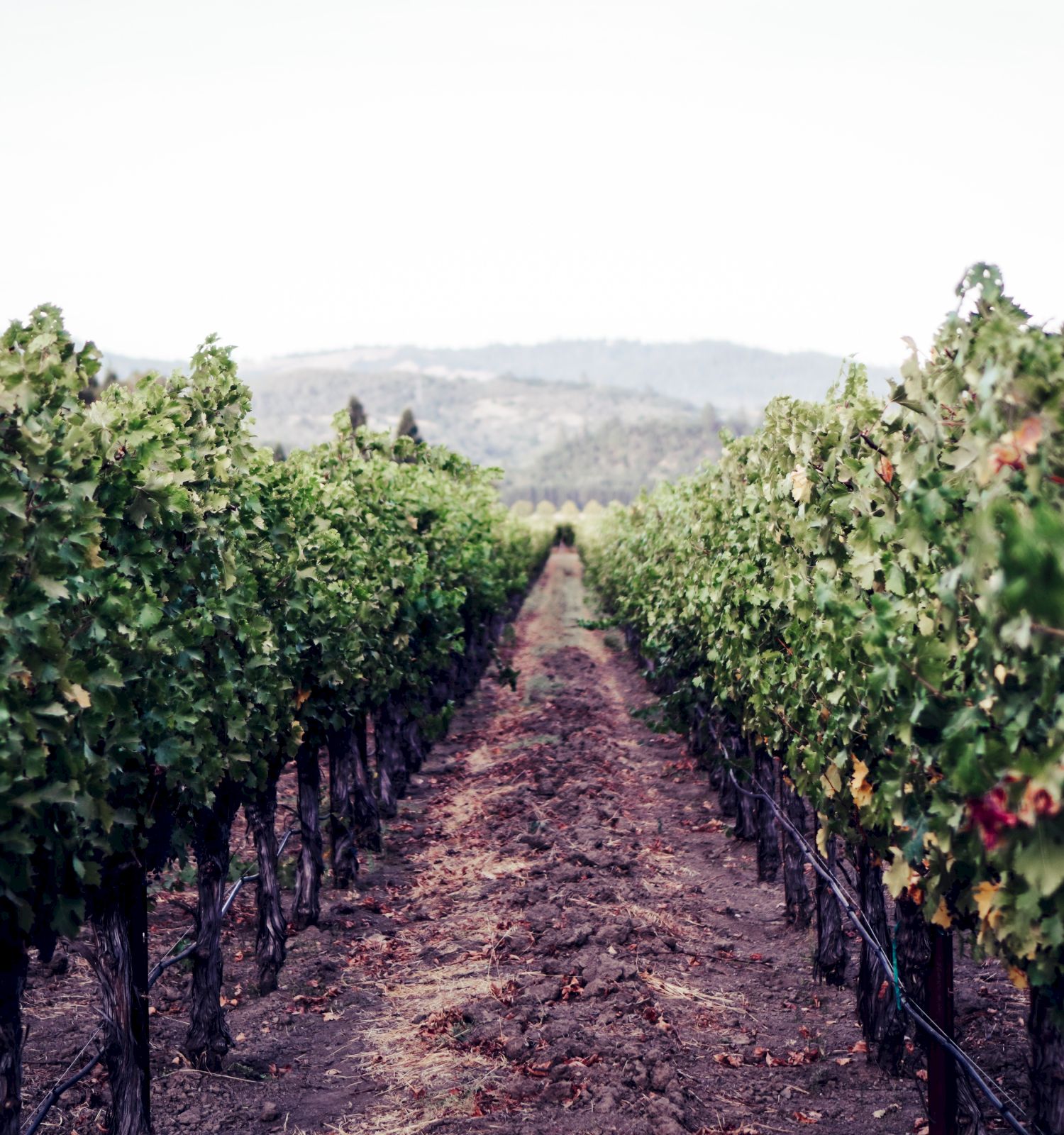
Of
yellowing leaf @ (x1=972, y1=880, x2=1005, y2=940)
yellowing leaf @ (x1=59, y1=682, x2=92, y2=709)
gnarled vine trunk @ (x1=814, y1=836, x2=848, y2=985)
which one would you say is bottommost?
gnarled vine trunk @ (x1=814, y1=836, x2=848, y2=985)

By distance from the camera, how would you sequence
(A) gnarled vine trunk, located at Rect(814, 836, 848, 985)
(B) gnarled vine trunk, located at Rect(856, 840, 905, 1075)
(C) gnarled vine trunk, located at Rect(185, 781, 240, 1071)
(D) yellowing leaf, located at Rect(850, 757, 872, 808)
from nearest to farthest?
(D) yellowing leaf, located at Rect(850, 757, 872, 808) < (B) gnarled vine trunk, located at Rect(856, 840, 905, 1075) < (C) gnarled vine trunk, located at Rect(185, 781, 240, 1071) < (A) gnarled vine trunk, located at Rect(814, 836, 848, 985)

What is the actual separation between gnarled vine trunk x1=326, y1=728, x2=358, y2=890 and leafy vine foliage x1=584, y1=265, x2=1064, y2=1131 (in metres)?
4.12

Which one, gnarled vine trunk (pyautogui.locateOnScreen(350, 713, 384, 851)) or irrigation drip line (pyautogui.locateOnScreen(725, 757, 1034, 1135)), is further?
gnarled vine trunk (pyautogui.locateOnScreen(350, 713, 384, 851))

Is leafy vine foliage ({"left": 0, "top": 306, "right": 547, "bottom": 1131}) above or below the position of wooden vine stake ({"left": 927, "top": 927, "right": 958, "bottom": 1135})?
above

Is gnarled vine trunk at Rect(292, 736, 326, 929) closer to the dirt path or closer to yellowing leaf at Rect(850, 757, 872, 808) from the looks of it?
the dirt path

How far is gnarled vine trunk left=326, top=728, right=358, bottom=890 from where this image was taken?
35.8 ft

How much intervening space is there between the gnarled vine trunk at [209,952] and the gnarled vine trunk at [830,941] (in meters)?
4.12

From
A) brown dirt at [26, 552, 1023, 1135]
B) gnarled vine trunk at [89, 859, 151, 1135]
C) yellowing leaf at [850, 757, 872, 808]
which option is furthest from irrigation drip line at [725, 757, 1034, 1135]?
gnarled vine trunk at [89, 859, 151, 1135]

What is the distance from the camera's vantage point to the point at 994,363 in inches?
156

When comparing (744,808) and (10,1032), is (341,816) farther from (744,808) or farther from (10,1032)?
(10,1032)

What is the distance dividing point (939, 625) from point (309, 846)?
6286 mm

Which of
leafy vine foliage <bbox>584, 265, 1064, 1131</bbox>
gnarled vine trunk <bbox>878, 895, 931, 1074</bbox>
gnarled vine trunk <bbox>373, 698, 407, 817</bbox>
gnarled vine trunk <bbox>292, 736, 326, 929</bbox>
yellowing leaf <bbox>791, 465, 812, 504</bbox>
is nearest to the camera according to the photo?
leafy vine foliage <bbox>584, 265, 1064, 1131</bbox>

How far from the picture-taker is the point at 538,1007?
290 inches

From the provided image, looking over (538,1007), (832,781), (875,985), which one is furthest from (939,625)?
(538,1007)
